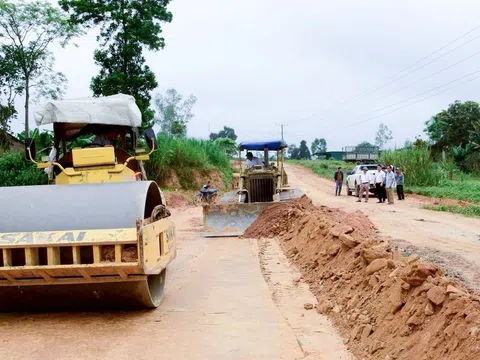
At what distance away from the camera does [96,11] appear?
30.5m

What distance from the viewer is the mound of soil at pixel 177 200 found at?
92.7 ft

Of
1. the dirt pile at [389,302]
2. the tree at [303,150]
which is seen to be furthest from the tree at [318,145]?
the dirt pile at [389,302]

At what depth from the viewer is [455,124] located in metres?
49.9

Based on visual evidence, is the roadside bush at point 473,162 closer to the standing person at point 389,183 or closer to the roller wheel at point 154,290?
the standing person at point 389,183

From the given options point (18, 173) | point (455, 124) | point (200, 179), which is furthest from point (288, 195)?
point (455, 124)

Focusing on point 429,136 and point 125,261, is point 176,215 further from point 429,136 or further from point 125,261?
point 429,136

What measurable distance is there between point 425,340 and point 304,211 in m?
10.2

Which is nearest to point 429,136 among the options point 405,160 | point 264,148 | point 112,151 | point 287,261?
point 405,160

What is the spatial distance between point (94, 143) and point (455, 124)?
47.1 meters

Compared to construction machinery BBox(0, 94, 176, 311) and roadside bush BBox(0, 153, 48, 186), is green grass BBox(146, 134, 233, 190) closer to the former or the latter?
roadside bush BBox(0, 153, 48, 186)

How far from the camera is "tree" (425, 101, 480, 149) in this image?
161 feet

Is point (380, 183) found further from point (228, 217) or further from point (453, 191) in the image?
point (228, 217)

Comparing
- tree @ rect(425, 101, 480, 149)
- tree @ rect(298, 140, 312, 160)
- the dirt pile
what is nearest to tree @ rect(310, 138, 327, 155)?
tree @ rect(298, 140, 312, 160)

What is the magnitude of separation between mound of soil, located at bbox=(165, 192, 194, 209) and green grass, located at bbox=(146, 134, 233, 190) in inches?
116
